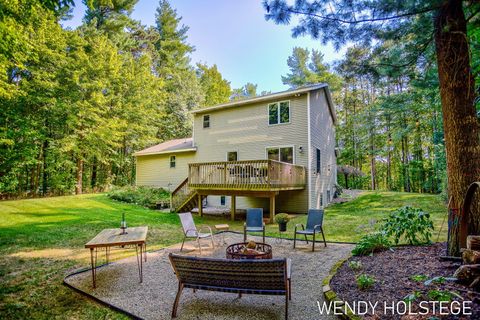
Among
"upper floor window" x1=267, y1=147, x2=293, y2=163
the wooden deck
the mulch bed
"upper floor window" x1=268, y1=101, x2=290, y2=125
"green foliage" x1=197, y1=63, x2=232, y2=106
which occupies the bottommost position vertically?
the mulch bed

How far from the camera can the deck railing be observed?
953cm

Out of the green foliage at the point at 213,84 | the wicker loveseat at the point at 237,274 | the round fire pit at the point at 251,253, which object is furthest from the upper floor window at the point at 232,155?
the green foliage at the point at 213,84

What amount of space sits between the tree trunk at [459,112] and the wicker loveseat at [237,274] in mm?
2998

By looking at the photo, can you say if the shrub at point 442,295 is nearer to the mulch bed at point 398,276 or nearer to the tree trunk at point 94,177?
the mulch bed at point 398,276

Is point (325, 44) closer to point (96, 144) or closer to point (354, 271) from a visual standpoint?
point (354, 271)

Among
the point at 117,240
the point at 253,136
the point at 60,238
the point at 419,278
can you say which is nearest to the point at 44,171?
the point at 60,238

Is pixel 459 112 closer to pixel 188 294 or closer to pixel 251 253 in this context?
pixel 251 253

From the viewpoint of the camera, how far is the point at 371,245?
4.79 meters

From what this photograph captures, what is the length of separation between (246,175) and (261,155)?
3.49 m

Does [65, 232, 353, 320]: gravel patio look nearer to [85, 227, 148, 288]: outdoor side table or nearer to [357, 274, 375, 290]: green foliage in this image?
[85, 227, 148, 288]: outdoor side table

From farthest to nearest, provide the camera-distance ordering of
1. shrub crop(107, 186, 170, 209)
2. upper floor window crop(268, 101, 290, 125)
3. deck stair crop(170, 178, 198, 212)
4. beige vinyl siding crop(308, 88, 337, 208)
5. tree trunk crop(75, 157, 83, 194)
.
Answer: tree trunk crop(75, 157, 83, 194)
shrub crop(107, 186, 170, 209)
upper floor window crop(268, 101, 290, 125)
beige vinyl siding crop(308, 88, 337, 208)
deck stair crop(170, 178, 198, 212)

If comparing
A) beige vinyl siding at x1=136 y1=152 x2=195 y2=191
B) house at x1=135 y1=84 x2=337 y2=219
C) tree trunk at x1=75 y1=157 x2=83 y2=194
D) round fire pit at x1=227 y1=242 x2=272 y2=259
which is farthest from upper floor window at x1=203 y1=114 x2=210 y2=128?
round fire pit at x1=227 y1=242 x2=272 y2=259

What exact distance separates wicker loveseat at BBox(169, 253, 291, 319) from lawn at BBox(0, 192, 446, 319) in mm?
1066

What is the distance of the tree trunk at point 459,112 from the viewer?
12.6ft
